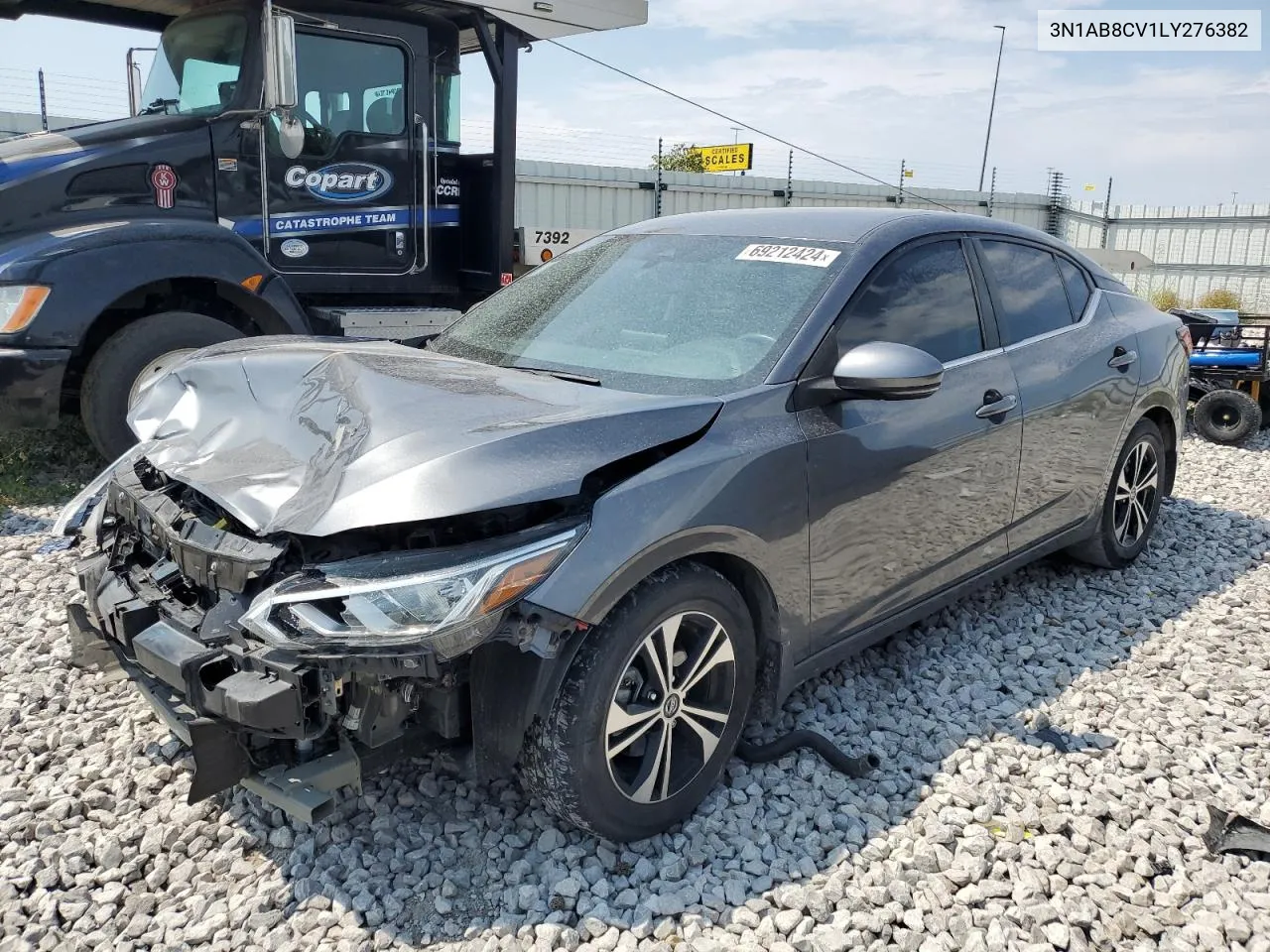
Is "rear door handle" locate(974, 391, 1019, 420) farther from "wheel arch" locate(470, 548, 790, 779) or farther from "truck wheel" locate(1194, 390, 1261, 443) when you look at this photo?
"truck wheel" locate(1194, 390, 1261, 443)

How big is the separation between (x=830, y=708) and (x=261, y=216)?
492 cm

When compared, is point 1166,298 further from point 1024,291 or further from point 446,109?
point 1024,291

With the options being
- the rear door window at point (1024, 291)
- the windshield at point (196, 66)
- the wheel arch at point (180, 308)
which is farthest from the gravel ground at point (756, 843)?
the windshield at point (196, 66)

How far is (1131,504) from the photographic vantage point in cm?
506

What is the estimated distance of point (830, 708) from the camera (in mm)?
3648

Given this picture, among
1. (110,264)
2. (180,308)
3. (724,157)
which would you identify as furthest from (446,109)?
(724,157)

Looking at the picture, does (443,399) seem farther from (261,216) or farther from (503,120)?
(503,120)

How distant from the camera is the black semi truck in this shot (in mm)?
5652

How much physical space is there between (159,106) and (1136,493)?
20.5 ft

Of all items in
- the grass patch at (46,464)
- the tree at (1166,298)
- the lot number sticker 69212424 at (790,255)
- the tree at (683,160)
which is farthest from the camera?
the tree at (683,160)

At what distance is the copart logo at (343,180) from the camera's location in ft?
21.9

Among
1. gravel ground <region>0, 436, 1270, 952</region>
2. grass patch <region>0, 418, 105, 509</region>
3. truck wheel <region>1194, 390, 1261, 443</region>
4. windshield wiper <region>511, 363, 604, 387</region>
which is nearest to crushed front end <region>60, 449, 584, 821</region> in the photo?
gravel ground <region>0, 436, 1270, 952</region>

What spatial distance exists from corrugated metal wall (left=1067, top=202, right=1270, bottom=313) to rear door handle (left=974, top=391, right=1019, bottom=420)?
17.8m

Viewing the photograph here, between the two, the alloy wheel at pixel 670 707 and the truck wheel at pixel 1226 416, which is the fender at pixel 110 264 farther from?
the truck wheel at pixel 1226 416
